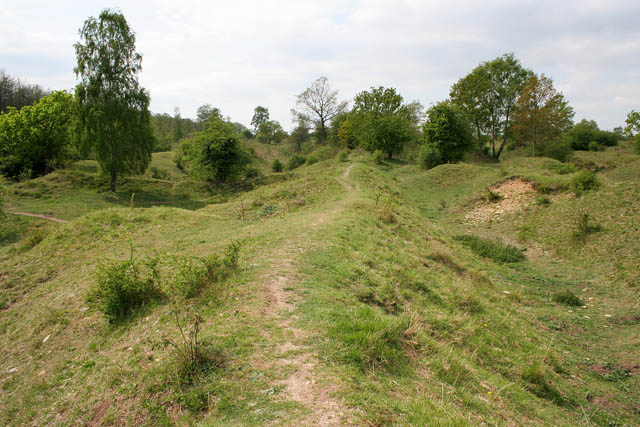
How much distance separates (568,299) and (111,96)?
33495 mm

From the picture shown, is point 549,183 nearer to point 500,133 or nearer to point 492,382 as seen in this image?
point 492,382

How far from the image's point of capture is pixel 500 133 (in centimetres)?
4469

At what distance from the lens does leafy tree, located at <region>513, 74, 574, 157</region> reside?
36594 mm

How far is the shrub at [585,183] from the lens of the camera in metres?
17.9

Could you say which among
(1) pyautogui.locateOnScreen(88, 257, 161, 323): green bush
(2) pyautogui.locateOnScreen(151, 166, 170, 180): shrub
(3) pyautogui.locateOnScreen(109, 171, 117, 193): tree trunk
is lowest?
(1) pyautogui.locateOnScreen(88, 257, 161, 323): green bush

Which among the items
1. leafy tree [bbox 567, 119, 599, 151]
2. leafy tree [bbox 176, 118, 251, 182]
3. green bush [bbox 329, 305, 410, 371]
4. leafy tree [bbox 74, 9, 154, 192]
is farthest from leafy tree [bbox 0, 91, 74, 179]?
leafy tree [bbox 567, 119, 599, 151]

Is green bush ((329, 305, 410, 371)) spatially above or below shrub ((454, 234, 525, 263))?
above

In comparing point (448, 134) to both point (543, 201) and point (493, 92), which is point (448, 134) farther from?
point (543, 201)

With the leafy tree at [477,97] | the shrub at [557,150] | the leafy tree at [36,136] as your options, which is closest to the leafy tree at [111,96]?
the leafy tree at [36,136]

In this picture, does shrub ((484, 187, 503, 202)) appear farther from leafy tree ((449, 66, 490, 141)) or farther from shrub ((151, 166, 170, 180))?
shrub ((151, 166, 170, 180))

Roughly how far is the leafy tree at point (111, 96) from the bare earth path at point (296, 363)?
29.2 m

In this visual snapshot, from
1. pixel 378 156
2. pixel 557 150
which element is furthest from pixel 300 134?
pixel 557 150

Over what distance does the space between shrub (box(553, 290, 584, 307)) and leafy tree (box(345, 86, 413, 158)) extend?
114ft

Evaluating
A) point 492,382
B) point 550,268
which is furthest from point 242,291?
point 550,268
